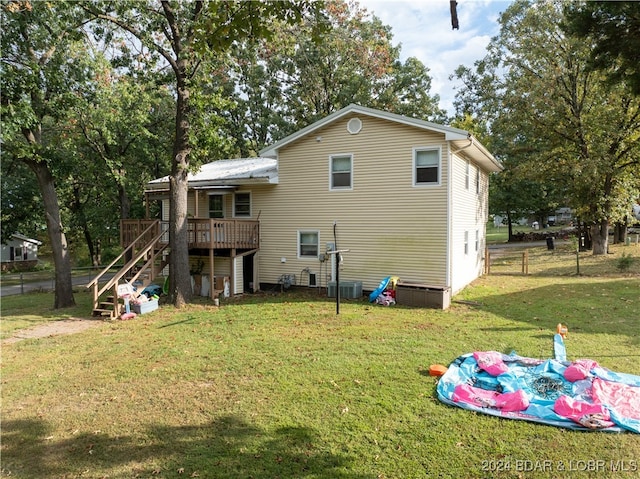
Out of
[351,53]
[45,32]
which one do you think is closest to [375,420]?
[45,32]

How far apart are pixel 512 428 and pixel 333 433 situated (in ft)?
6.94

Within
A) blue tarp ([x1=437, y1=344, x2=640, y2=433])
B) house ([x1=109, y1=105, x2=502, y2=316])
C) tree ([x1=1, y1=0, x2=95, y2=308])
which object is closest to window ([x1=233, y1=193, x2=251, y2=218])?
house ([x1=109, y1=105, x2=502, y2=316])

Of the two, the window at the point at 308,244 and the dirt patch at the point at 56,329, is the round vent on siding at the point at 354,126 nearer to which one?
the window at the point at 308,244

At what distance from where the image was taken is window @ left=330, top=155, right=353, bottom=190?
1383 centimetres

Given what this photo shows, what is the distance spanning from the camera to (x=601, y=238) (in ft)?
73.1

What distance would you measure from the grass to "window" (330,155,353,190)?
201 inches

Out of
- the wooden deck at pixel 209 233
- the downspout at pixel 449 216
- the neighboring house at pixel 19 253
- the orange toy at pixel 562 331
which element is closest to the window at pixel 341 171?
the downspout at pixel 449 216

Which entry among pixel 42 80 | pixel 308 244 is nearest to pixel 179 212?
pixel 308 244

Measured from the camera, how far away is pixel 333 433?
14.9ft

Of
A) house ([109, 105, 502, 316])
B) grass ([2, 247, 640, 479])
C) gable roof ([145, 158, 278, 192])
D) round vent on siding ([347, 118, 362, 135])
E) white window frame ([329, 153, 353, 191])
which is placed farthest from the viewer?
gable roof ([145, 158, 278, 192])

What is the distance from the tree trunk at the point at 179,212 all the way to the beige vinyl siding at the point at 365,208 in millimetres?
3306

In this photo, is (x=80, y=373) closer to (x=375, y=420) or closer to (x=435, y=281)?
(x=375, y=420)

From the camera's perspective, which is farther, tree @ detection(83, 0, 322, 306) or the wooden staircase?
tree @ detection(83, 0, 322, 306)

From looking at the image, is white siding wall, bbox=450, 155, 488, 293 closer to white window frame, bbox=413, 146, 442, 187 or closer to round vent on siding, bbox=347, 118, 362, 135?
white window frame, bbox=413, 146, 442, 187
